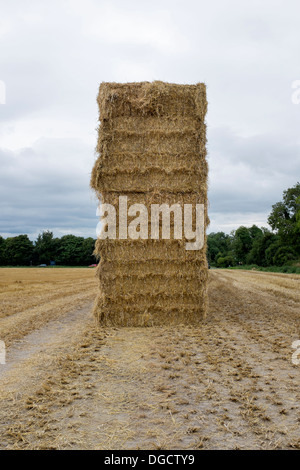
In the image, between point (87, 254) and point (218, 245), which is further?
point (218, 245)

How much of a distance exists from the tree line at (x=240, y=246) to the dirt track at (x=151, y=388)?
38041mm

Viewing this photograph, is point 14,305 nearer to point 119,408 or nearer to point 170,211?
point 170,211

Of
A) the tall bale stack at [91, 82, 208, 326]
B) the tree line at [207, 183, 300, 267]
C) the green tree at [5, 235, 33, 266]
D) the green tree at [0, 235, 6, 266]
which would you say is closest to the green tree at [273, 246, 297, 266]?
the tree line at [207, 183, 300, 267]

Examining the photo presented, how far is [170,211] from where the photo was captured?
7.69m

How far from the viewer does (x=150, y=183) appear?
25.2ft

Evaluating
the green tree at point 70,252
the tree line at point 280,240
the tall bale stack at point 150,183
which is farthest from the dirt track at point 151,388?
the green tree at point 70,252

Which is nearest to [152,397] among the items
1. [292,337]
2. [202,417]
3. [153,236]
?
[202,417]

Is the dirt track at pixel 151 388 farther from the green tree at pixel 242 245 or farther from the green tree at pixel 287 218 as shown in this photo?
the green tree at pixel 242 245

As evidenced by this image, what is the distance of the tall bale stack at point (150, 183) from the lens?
7.66m

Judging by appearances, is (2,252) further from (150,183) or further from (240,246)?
(150,183)

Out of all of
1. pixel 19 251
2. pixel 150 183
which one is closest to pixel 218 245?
pixel 19 251

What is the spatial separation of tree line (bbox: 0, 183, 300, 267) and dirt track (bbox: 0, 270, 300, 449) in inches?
1498

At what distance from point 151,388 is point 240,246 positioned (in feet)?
231

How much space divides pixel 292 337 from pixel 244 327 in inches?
41.4
